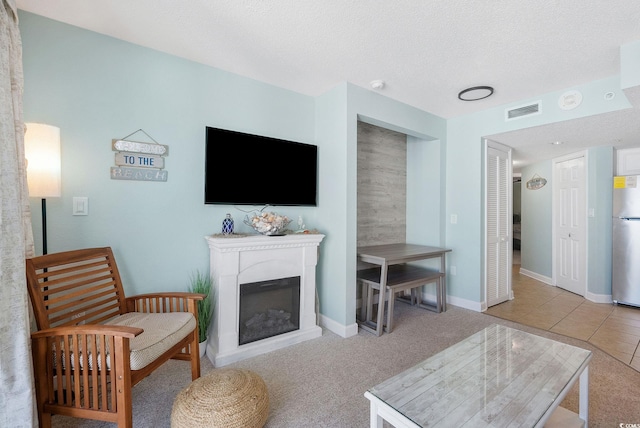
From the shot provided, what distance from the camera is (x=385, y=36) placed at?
6.60 ft

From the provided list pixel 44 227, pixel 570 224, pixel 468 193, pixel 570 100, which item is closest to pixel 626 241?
pixel 570 224

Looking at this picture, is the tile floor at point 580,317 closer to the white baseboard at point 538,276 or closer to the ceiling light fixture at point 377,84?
the white baseboard at point 538,276

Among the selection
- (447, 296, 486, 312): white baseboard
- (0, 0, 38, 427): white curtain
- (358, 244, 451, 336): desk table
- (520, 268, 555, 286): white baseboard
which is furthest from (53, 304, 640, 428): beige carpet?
(520, 268, 555, 286): white baseboard

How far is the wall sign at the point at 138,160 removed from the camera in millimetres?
2057

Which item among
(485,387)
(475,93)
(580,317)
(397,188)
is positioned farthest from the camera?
(397,188)

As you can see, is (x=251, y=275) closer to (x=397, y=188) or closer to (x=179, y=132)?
(x=179, y=132)

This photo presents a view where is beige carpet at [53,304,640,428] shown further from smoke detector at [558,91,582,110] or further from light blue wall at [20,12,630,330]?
smoke detector at [558,91,582,110]

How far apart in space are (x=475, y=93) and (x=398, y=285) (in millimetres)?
2119

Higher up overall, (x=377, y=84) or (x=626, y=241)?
(x=377, y=84)

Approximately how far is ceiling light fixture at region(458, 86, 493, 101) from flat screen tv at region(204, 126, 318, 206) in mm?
1635

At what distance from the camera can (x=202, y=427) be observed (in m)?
1.25

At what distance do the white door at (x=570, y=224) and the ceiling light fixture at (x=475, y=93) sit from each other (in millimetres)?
2465

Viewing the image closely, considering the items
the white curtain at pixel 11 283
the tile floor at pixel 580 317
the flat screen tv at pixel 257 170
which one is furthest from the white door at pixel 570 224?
the white curtain at pixel 11 283

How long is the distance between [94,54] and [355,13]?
1.87m
